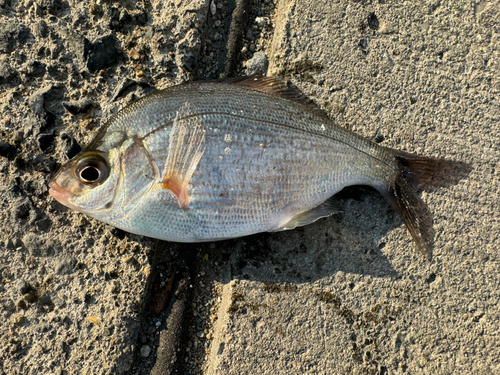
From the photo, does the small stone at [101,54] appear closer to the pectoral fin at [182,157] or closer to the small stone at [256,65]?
the pectoral fin at [182,157]

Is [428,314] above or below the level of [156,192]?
below

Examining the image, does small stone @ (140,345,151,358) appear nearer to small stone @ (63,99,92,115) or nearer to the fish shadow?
the fish shadow

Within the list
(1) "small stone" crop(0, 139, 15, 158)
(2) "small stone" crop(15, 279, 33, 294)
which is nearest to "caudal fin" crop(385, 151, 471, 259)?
(2) "small stone" crop(15, 279, 33, 294)

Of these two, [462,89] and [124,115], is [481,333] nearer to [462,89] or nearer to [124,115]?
[462,89]

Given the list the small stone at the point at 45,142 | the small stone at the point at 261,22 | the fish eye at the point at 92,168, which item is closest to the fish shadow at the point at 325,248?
the fish eye at the point at 92,168

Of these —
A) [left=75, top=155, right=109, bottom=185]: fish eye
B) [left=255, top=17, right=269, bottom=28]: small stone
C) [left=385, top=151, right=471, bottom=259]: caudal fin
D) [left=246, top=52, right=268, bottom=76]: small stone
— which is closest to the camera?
[left=75, top=155, right=109, bottom=185]: fish eye

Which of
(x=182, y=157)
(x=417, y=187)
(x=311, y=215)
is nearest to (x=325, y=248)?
(x=311, y=215)

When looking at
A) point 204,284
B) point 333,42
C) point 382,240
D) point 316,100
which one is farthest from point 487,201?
point 204,284
